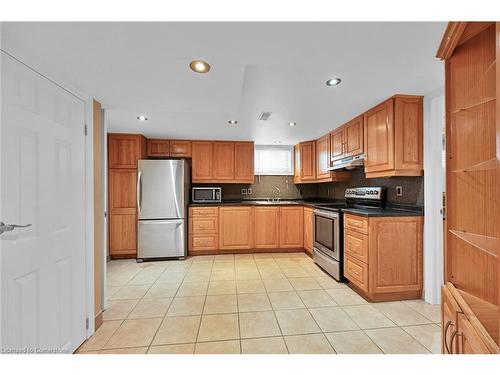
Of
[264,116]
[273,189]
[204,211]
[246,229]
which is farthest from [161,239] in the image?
[264,116]

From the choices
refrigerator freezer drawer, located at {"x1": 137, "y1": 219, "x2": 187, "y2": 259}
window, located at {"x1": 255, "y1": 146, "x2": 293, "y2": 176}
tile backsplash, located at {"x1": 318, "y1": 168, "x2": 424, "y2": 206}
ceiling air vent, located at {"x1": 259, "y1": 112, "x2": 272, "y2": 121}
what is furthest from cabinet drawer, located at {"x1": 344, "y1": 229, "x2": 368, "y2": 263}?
refrigerator freezer drawer, located at {"x1": 137, "y1": 219, "x2": 187, "y2": 259}

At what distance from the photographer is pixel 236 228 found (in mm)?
3980

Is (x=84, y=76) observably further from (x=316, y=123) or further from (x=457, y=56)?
(x=316, y=123)

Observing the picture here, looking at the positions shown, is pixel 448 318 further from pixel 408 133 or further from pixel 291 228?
pixel 291 228

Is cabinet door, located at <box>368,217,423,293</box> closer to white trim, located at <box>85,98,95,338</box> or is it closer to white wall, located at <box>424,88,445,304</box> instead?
white wall, located at <box>424,88,445,304</box>

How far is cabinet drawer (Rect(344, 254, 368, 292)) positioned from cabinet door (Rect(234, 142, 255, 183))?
2.31m

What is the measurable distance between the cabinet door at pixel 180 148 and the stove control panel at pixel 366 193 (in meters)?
2.96

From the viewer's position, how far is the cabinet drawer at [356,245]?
2289mm

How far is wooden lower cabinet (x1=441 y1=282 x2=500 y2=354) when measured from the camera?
0.72 metres

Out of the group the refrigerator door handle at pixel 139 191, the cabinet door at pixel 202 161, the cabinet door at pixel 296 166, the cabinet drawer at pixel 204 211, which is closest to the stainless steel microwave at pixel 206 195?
the cabinet door at pixel 202 161

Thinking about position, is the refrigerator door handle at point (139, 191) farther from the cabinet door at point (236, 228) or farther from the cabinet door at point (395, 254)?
the cabinet door at point (395, 254)

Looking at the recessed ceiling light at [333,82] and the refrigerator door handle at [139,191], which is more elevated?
the recessed ceiling light at [333,82]

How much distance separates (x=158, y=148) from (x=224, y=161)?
125 cm
